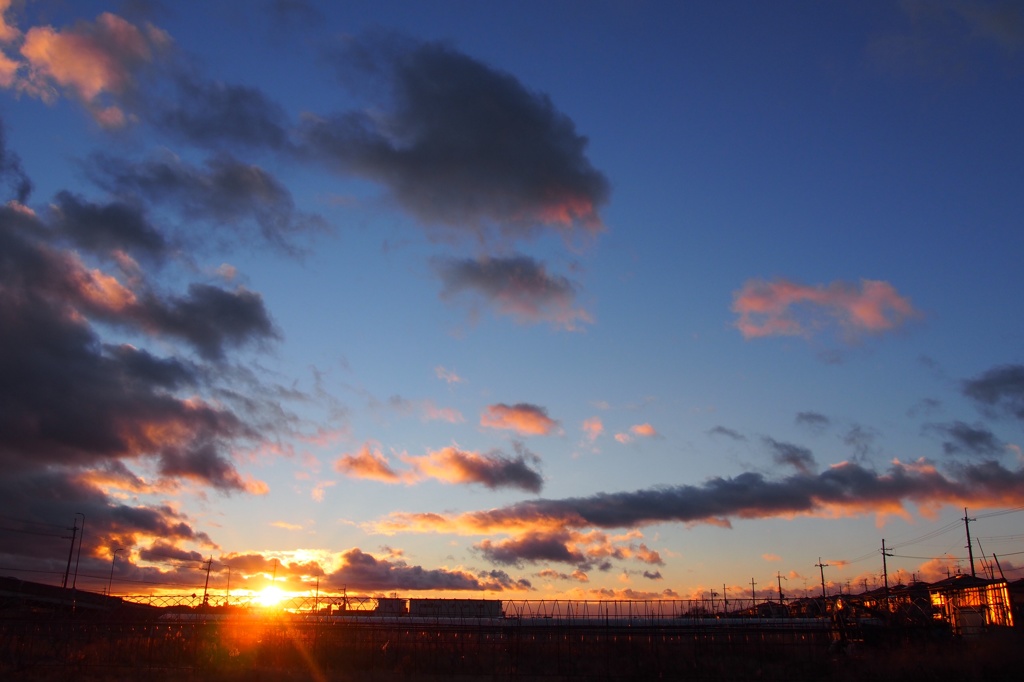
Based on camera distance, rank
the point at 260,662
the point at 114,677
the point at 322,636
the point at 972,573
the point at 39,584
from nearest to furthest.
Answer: the point at 114,677 → the point at 260,662 → the point at 322,636 → the point at 972,573 → the point at 39,584

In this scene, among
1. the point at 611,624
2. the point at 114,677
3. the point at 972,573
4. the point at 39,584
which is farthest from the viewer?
the point at 39,584

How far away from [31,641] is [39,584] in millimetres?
102642

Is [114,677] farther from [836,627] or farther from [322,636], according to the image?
[836,627]

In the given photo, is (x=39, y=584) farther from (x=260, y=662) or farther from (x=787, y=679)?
(x=787, y=679)

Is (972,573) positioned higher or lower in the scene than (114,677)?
higher

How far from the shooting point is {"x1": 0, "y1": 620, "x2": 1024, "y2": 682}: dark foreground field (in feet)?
205

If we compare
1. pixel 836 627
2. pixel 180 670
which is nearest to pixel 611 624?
pixel 836 627

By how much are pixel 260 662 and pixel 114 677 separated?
41.4ft

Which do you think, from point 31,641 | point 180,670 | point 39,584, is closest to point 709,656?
point 180,670

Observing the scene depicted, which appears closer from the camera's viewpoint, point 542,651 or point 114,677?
point 114,677

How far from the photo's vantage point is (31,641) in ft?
232

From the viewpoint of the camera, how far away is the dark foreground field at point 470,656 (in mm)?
62531

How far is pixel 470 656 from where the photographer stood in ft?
246

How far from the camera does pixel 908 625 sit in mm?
80000
